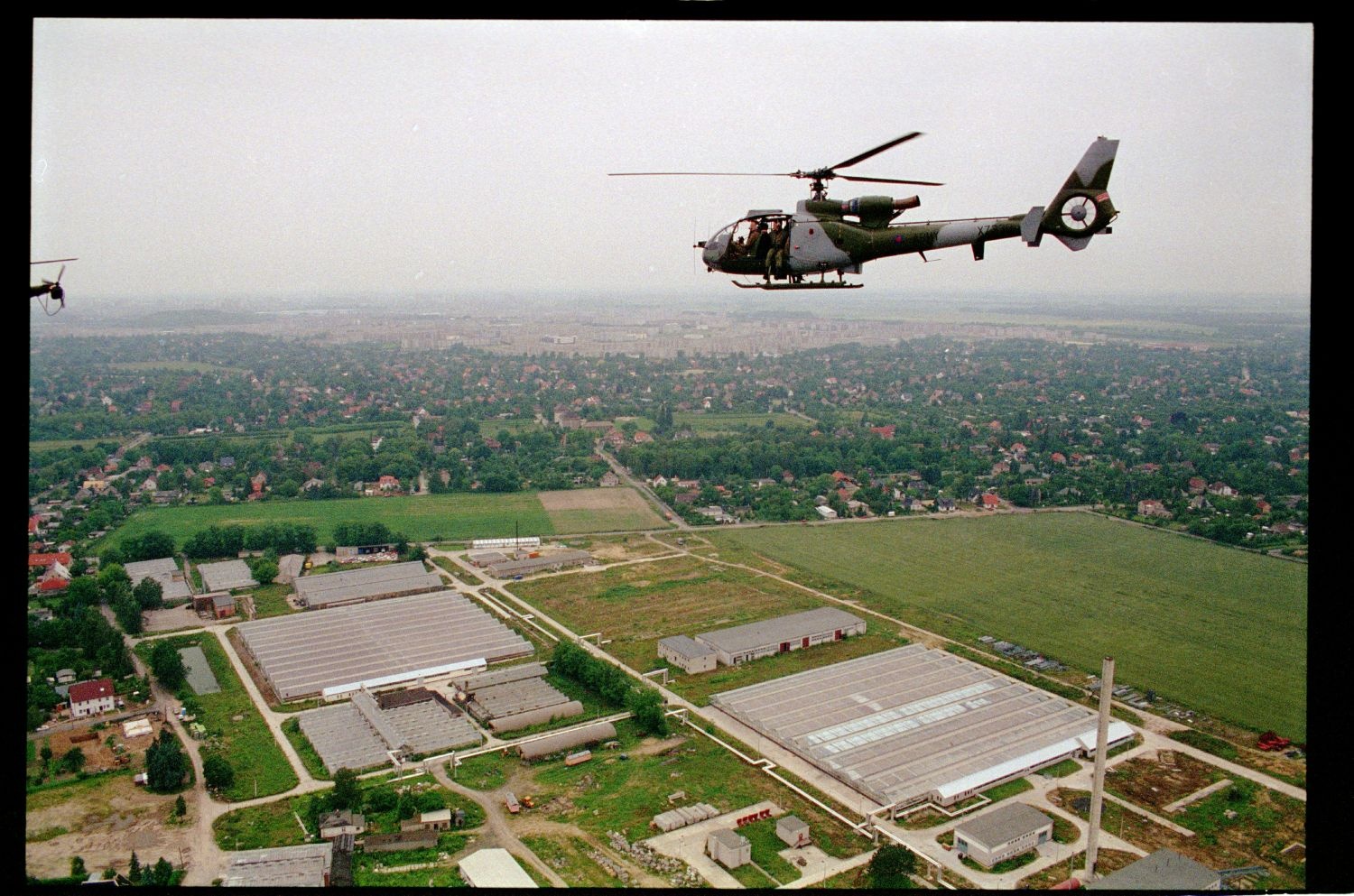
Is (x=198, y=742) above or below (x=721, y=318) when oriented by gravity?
below

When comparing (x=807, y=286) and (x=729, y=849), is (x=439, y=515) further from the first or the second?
(x=807, y=286)

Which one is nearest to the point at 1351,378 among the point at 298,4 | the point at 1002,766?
the point at 298,4

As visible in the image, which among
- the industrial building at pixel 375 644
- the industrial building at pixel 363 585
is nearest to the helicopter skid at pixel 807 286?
the industrial building at pixel 375 644

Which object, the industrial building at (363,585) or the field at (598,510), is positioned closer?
the industrial building at (363,585)

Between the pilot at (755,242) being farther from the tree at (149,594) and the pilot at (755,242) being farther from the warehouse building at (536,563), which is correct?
the tree at (149,594)

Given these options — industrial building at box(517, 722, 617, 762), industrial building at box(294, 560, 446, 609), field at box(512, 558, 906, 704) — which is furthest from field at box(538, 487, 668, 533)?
industrial building at box(517, 722, 617, 762)

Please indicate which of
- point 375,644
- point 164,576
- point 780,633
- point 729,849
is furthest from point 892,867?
point 164,576

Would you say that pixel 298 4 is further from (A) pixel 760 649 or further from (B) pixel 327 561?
(B) pixel 327 561
